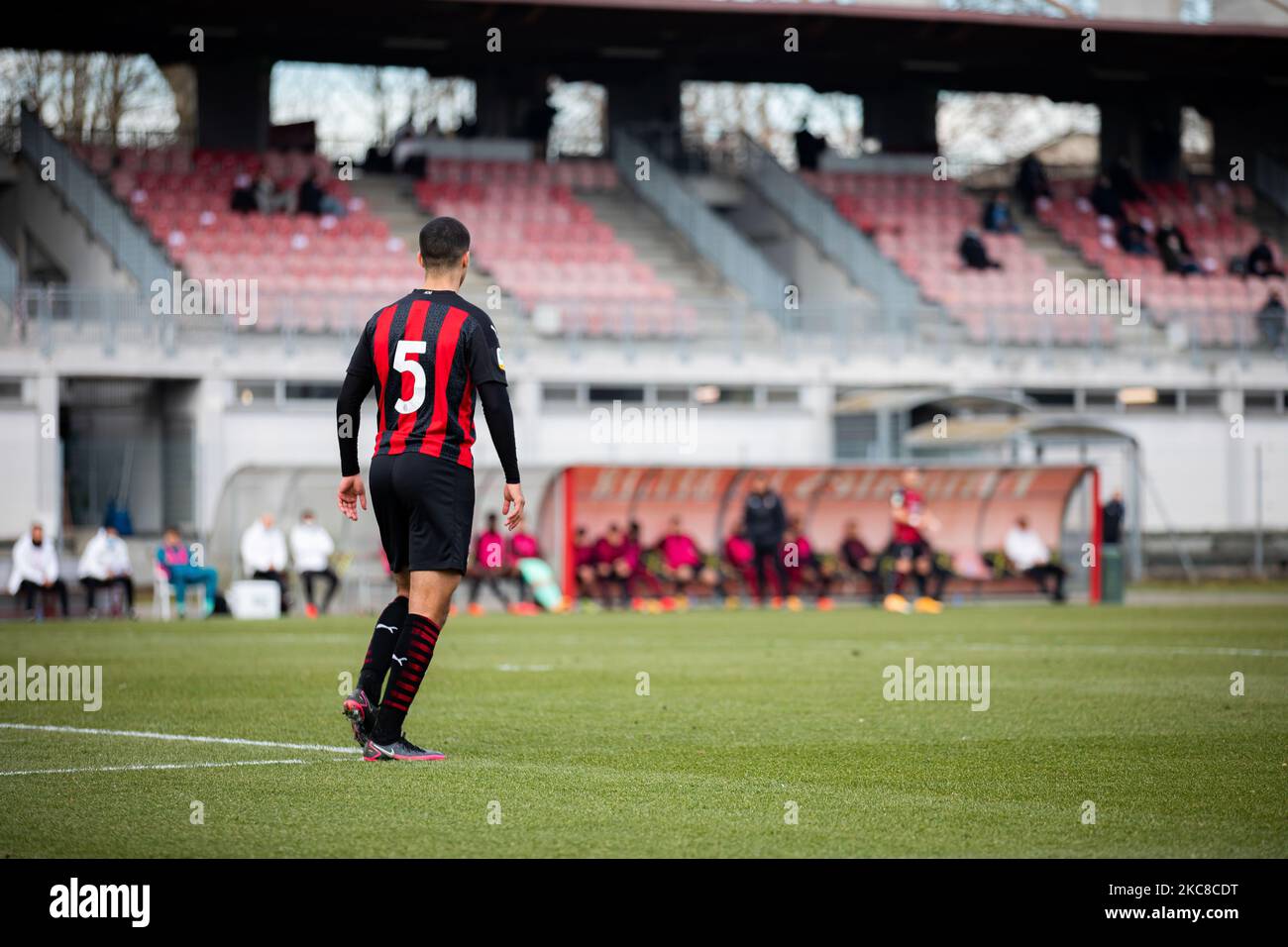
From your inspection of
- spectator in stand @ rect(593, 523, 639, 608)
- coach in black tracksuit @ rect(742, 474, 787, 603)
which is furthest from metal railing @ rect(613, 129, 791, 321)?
spectator in stand @ rect(593, 523, 639, 608)

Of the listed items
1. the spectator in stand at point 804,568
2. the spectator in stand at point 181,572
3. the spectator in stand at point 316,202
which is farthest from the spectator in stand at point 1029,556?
the spectator in stand at point 316,202

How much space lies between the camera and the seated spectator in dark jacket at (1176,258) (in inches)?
1592

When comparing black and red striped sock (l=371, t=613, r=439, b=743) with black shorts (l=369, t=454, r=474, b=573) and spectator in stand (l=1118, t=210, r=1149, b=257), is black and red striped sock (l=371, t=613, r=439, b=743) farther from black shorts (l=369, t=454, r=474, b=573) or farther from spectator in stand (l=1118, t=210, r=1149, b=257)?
spectator in stand (l=1118, t=210, r=1149, b=257)

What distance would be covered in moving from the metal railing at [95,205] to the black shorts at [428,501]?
2625 centimetres

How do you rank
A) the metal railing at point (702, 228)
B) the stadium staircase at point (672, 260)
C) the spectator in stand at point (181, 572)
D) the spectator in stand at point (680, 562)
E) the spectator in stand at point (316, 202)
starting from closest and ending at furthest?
the spectator in stand at point (181, 572) → the spectator in stand at point (680, 562) → the stadium staircase at point (672, 260) → the metal railing at point (702, 228) → the spectator in stand at point (316, 202)

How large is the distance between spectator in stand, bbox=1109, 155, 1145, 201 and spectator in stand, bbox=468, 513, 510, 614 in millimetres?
22022

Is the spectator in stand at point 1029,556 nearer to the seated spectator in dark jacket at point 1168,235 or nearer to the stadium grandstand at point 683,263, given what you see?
the stadium grandstand at point 683,263

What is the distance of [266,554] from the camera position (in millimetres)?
25516

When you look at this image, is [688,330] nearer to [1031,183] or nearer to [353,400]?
[1031,183]

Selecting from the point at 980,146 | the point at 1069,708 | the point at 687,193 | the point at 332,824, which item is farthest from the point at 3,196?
the point at 332,824

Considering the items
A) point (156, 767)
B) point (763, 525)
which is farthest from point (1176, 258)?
point (156, 767)

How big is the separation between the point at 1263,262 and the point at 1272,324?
3.61m

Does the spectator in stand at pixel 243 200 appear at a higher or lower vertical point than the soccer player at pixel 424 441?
higher
